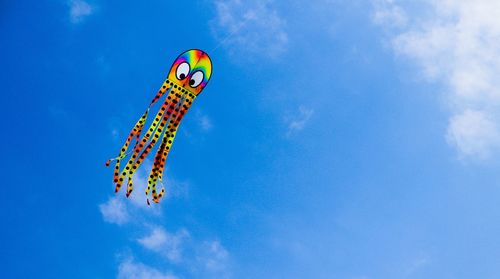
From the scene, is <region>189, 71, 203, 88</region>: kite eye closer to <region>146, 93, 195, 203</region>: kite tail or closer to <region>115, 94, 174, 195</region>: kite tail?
<region>146, 93, 195, 203</region>: kite tail

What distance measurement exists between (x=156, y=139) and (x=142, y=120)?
28.3 inches

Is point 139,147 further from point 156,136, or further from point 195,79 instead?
point 195,79

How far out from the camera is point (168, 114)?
1345 cm

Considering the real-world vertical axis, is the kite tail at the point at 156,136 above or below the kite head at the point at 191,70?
below

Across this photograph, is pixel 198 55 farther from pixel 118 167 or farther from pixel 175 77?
pixel 118 167

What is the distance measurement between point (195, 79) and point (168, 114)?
1394 millimetres

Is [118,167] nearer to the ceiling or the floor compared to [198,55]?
nearer to the floor

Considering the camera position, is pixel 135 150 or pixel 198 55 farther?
pixel 198 55

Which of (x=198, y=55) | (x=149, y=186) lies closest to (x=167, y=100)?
(x=198, y=55)

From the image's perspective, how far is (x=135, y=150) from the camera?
13.0 metres

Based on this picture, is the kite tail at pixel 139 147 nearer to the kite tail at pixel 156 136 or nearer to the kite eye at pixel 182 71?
the kite tail at pixel 156 136

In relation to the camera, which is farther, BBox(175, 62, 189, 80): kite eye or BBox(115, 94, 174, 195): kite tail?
BBox(175, 62, 189, 80): kite eye

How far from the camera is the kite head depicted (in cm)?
1383

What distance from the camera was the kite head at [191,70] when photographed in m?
13.8
